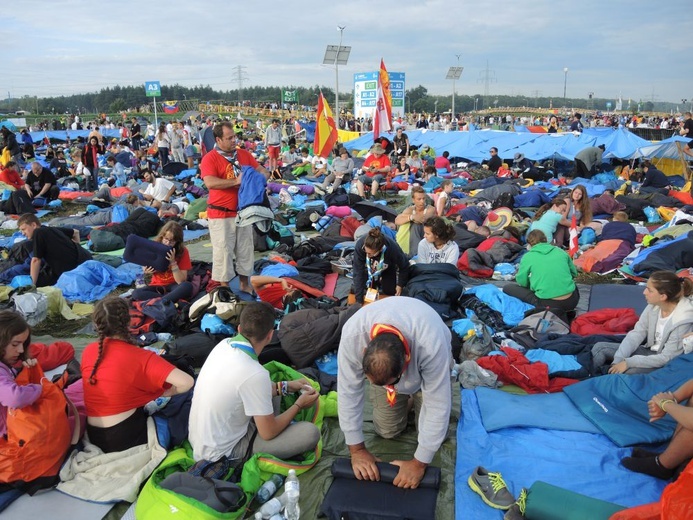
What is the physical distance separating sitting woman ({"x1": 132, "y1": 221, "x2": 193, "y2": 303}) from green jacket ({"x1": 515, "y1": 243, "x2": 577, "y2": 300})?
371 cm

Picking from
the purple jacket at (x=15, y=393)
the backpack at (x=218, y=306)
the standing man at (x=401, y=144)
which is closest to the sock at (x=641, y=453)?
the backpack at (x=218, y=306)

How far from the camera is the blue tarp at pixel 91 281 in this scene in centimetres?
638

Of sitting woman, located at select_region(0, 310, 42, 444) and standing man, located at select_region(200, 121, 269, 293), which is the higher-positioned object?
standing man, located at select_region(200, 121, 269, 293)

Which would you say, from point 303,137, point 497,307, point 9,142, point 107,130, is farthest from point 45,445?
point 107,130

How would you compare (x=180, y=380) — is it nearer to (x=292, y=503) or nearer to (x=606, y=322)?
(x=292, y=503)

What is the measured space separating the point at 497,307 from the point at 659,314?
5.46 ft

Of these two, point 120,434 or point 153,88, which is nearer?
point 120,434

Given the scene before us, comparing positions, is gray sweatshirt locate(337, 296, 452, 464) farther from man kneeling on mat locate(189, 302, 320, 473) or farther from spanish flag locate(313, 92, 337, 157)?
spanish flag locate(313, 92, 337, 157)

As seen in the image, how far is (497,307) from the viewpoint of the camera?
5.49 m

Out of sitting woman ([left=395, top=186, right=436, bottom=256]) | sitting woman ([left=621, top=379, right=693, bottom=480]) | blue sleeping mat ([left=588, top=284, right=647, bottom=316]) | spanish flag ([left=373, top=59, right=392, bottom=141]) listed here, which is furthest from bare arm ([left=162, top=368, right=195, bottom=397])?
spanish flag ([left=373, top=59, right=392, bottom=141])

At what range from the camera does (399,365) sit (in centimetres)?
231

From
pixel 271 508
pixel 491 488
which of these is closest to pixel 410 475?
pixel 491 488

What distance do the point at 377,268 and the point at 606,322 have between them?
225 cm

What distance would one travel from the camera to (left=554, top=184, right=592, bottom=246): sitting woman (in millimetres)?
7641
